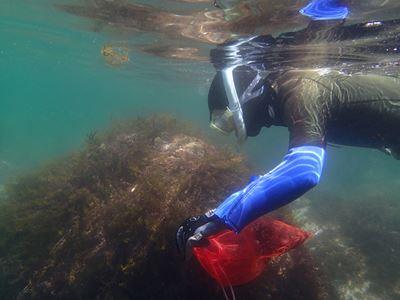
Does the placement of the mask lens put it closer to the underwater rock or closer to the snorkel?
the snorkel

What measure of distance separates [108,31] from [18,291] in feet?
50.0

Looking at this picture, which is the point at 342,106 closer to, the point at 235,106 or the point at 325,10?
the point at 235,106

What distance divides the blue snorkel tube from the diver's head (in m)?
4.85

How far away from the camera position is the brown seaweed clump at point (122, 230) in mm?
→ 5871

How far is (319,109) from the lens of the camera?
3.59 m

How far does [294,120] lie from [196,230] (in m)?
1.45

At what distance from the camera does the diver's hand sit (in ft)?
10.4

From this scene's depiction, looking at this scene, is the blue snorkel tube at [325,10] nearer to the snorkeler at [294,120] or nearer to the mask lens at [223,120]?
the snorkeler at [294,120]

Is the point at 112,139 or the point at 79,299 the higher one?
the point at 112,139

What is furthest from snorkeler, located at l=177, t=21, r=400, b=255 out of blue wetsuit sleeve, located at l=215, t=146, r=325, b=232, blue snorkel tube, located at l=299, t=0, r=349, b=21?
blue snorkel tube, located at l=299, t=0, r=349, b=21

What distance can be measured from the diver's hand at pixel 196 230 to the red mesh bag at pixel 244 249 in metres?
0.39

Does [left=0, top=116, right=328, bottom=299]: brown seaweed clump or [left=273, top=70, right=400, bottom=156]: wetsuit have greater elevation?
[left=273, top=70, right=400, bottom=156]: wetsuit

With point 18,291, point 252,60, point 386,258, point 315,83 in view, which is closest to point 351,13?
point 252,60

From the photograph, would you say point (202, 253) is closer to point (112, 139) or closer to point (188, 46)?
point (112, 139)
